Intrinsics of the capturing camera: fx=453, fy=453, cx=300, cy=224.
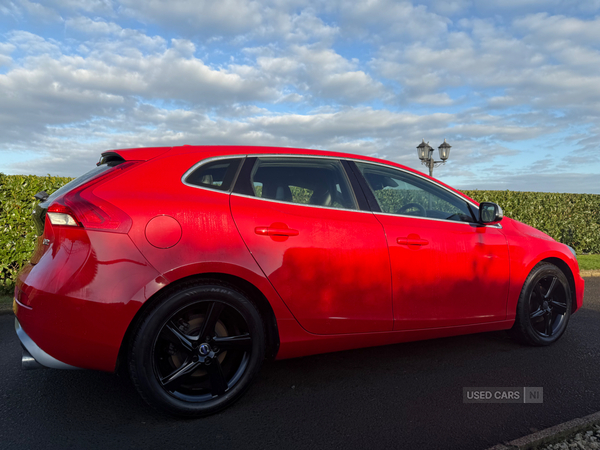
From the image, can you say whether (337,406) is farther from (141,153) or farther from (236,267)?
(141,153)

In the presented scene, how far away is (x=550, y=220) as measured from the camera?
47.8ft

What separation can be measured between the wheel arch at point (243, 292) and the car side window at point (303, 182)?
23.2 inches

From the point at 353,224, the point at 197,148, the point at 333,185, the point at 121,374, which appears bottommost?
the point at 121,374

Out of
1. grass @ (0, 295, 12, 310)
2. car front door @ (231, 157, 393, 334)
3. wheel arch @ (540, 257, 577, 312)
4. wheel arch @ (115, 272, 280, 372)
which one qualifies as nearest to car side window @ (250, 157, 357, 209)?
car front door @ (231, 157, 393, 334)

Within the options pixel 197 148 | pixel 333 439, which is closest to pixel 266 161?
pixel 197 148

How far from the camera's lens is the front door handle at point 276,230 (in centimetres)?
281

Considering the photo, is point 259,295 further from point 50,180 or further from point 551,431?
point 50,180

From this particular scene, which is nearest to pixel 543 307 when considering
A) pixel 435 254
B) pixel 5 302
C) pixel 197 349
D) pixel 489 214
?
pixel 489 214

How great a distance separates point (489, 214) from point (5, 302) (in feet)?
19.7

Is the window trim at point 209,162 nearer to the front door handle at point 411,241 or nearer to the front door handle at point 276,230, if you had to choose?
the front door handle at point 276,230

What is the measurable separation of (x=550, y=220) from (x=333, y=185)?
45.0ft

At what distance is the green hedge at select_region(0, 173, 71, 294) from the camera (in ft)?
22.5

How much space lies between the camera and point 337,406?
2902 millimetres

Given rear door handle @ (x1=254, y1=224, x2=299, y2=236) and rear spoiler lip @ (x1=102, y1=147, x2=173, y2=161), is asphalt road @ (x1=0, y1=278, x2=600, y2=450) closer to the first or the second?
rear door handle @ (x1=254, y1=224, x2=299, y2=236)
